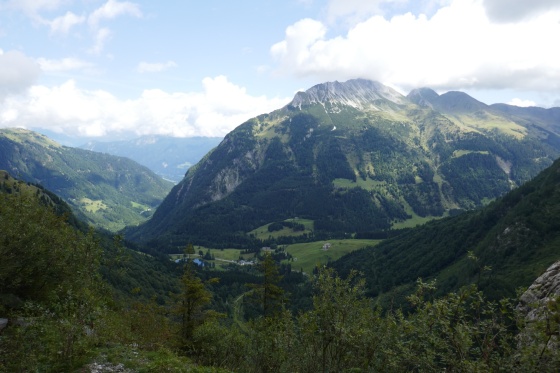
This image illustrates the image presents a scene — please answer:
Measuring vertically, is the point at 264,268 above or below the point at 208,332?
above

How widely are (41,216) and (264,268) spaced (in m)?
36.1

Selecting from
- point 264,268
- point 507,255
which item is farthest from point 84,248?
point 507,255

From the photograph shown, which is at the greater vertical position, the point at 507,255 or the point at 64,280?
the point at 64,280

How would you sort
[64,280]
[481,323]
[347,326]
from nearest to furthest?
[481,323] → [347,326] → [64,280]

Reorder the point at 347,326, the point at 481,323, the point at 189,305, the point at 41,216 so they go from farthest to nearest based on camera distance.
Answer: the point at 189,305 → the point at 41,216 → the point at 347,326 → the point at 481,323

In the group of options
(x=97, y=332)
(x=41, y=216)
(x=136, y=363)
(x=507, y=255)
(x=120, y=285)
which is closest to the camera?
(x=136, y=363)

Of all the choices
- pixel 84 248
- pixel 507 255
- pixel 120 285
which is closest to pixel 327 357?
pixel 84 248

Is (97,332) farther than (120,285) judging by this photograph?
No

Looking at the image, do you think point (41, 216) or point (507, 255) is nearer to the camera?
point (41, 216)

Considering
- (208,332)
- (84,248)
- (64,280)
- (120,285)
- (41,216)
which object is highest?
(41,216)

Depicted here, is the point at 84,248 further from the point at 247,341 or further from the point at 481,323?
the point at 481,323

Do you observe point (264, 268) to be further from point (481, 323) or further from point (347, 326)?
point (481, 323)

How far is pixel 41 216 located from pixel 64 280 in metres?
18.0

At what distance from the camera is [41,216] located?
48.0 metres
